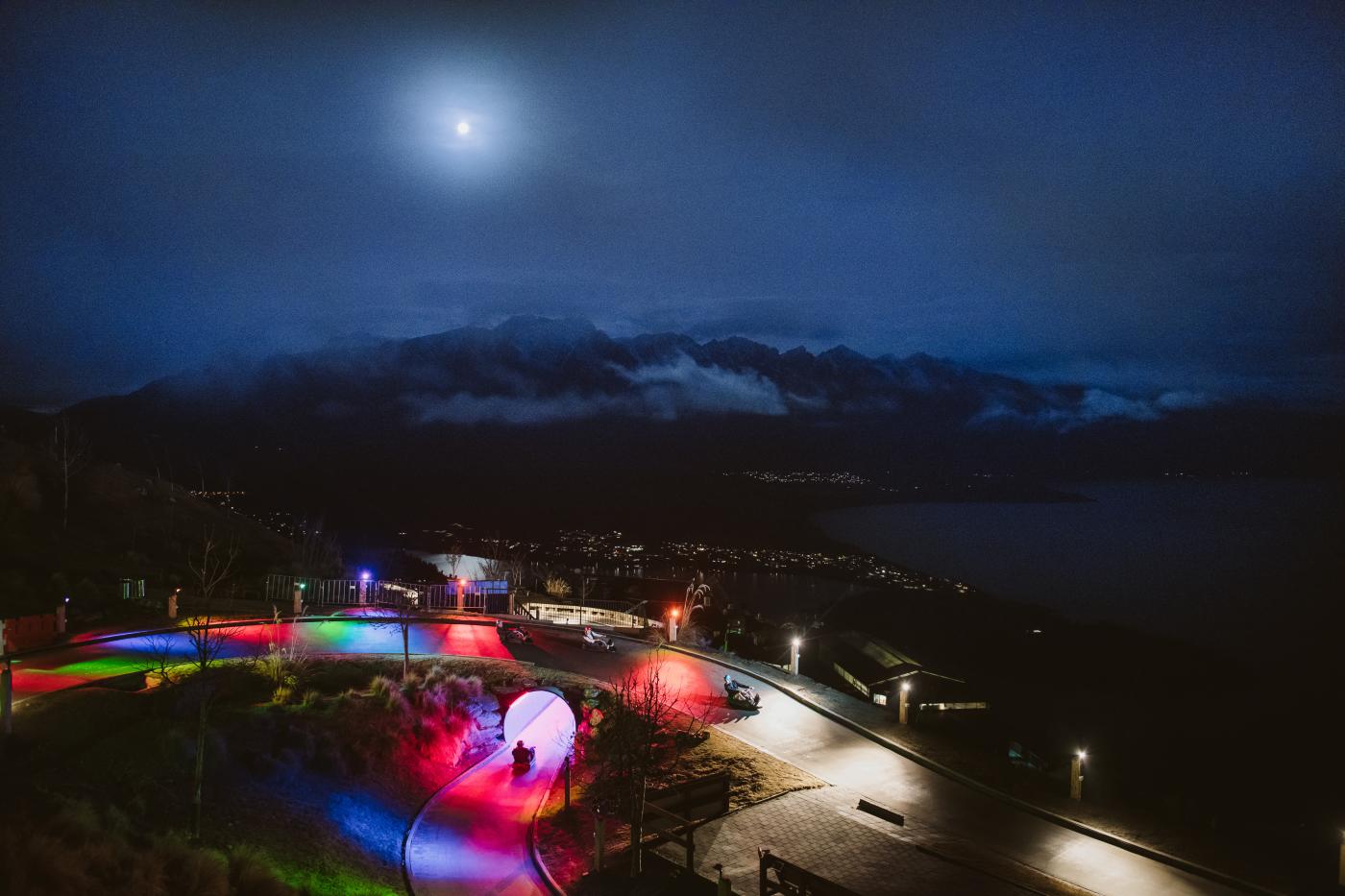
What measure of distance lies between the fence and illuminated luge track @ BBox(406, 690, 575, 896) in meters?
14.6

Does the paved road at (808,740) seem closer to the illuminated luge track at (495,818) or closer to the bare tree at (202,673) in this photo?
the bare tree at (202,673)

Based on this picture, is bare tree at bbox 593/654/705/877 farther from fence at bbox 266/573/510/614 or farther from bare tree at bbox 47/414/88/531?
bare tree at bbox 47/414/88/531

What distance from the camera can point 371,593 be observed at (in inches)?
1366

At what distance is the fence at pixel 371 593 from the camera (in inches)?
1304

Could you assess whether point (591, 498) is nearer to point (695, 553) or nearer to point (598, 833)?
point (695, 553)

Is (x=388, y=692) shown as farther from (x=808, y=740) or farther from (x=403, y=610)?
(x=808, y=740)

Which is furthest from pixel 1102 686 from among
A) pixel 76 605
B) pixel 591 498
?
pixel 591 498

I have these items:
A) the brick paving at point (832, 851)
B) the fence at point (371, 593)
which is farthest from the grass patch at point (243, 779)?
the fence at point (371, 593)

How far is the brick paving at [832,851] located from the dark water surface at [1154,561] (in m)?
80.5

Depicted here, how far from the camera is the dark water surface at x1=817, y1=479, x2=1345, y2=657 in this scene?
8956 centimetres

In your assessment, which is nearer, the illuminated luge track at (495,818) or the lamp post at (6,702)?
the illuminated luge track at (495,818)

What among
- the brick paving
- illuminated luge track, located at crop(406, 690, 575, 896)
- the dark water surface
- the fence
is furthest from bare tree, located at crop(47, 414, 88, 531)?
the dark water surface

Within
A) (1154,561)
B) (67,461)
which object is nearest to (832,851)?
(67,461)

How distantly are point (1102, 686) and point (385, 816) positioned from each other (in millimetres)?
55032
